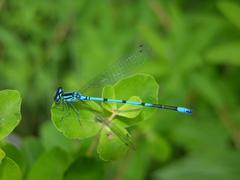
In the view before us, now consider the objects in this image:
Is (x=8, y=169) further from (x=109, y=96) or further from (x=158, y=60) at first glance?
(x=158, y=60)

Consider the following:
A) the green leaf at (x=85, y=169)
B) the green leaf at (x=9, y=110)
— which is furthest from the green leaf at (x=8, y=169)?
the green leaf at (x=85, y=169)

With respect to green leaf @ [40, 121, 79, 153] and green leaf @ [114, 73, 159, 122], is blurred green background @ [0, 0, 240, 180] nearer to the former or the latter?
green leaf @ [40, 121, 79, 153]

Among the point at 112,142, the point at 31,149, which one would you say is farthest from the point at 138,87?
the point at 31,149

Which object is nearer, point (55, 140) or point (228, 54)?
point (55, 140)

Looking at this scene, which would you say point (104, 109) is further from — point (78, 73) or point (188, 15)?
point (188, 15)

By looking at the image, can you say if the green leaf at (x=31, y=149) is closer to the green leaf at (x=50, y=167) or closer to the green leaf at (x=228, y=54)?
the green leaf at (x=50, y=167)
